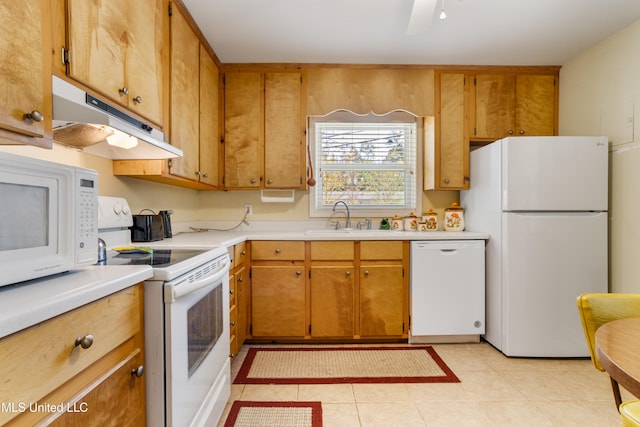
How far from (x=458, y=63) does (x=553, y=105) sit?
0.94 m

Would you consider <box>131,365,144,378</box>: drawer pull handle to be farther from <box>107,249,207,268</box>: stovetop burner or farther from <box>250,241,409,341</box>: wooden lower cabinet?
<box>250,241,409,341</box>: wooden lower cabinet

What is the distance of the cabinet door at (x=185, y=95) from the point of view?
6.64 feet

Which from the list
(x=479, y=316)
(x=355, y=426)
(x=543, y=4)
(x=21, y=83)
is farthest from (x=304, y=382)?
(x=543, y=4)

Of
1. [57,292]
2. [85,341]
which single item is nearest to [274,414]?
[85,341]

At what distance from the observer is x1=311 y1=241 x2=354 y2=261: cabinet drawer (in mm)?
2643

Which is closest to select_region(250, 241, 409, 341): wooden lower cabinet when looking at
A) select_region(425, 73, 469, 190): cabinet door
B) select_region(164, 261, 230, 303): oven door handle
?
select_region(425, 73, 469, 190): cabinet door

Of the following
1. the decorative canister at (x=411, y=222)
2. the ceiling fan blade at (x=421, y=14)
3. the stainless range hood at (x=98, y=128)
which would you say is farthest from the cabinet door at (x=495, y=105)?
the stainless range hood at (x=98, y=128)

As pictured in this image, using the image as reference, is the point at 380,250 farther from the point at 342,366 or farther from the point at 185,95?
the point at 185,95

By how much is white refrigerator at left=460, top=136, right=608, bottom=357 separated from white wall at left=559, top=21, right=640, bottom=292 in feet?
0.32

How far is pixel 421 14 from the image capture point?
1.73 meters

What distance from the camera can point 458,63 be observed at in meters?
2.93

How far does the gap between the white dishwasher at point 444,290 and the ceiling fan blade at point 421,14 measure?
1.49 m

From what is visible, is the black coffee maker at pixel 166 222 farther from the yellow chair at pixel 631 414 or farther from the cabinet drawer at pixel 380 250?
the yellow chair at pixel 631 414

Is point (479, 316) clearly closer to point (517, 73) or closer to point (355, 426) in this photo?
point (355, 426)
